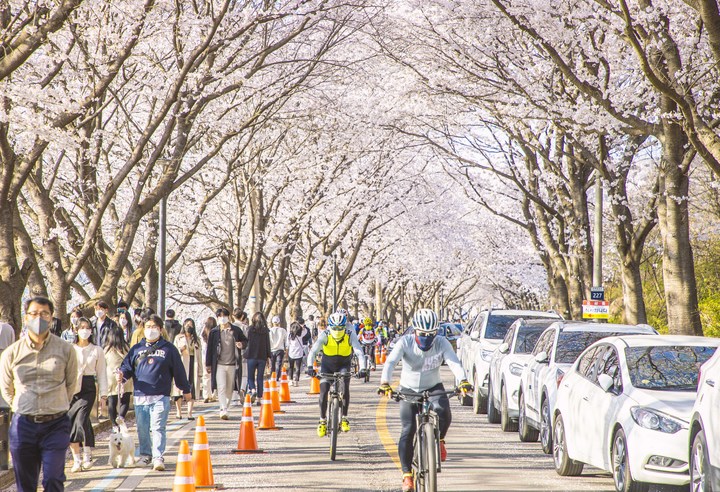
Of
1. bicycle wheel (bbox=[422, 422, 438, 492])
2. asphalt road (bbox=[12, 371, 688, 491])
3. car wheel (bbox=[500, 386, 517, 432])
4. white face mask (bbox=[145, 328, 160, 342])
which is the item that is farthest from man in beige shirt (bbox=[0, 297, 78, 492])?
car wheel (bbox=[500, 386, 517, 432])

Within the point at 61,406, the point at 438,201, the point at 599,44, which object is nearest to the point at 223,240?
the point at 438,201

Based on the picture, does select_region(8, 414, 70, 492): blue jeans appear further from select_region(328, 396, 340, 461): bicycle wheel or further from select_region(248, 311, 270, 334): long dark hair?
select_region(248, 311, 270, 334): long dark hair

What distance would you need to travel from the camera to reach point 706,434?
7.16m

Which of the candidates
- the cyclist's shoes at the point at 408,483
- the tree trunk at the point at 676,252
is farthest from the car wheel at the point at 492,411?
the cyclist's shoes at the point at 408,483

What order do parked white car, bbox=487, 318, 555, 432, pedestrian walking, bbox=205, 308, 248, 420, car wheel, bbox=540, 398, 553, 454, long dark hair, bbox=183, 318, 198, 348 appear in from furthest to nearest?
1. long dark hair, bbox=183, 318, 198, 348
2. pedestrian walking, bbox=205, 308, 248, 420
3. parked white car, bbox=487, 318, 555, 432
4. car wheel, bbox=540, 398, 553, 454

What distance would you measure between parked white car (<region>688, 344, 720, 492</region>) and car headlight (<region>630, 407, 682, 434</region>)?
3.54 feet

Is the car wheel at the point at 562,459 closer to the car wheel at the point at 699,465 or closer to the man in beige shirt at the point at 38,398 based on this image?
the car wheel at the point at 699,465

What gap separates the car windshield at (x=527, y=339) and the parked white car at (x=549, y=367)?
1703 millimetres

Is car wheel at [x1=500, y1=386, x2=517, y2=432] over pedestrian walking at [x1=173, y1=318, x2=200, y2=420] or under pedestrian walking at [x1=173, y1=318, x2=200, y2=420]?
under

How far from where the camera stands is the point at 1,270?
50.9 ft

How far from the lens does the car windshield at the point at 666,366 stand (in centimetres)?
971

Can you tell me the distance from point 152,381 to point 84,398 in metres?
0.83

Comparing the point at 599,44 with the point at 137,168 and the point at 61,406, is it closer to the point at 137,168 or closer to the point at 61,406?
the point at 137,168

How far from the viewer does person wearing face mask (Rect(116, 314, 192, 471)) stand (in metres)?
11.7
